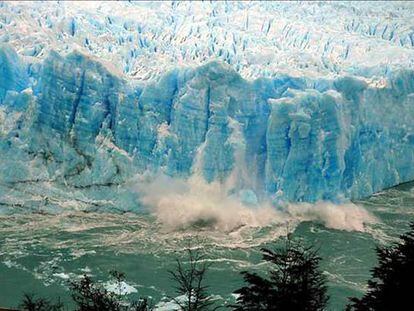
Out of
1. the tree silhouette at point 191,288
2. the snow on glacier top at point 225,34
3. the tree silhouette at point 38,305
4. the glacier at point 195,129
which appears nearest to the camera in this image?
the tree silhouette at point 191,288

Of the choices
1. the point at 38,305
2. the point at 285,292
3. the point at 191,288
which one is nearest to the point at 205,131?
the point at 38,305

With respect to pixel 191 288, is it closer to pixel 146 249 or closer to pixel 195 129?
pixel 146 249

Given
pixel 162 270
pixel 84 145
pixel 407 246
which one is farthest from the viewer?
pixel 84 145

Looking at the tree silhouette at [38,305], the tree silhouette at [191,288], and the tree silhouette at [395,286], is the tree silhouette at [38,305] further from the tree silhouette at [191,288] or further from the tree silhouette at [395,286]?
the tree silhouette at [395,286]

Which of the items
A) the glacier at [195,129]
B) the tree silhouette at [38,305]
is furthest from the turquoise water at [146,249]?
the tree silhouette at [38,305]

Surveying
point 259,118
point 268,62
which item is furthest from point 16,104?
point 268,62

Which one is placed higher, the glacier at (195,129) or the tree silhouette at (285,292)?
the glacier at (195,129)

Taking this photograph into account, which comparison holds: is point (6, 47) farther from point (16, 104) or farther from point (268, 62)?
point (268, 62)
